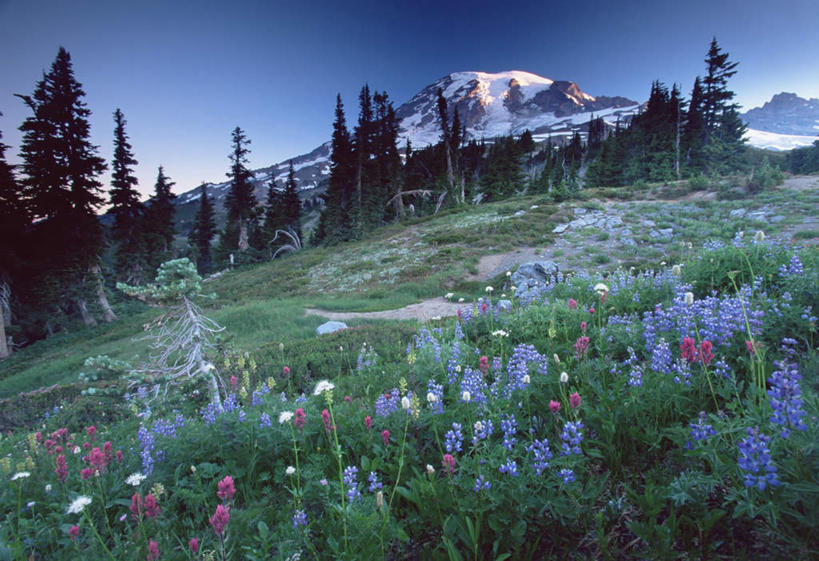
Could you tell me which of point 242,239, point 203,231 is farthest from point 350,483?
point 203,231

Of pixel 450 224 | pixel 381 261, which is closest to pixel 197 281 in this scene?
pixel 381 261

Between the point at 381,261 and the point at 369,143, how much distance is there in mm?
23193

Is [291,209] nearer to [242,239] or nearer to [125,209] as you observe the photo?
[242,239]

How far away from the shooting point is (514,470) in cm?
191

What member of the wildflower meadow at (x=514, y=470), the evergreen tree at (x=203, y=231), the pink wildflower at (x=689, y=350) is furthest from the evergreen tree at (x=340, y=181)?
the pink wildflower at (x=689, y=350)

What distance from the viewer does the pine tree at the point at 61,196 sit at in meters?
24.7

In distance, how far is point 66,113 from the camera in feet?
85.1

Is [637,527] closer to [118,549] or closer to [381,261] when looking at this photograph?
[118,549]

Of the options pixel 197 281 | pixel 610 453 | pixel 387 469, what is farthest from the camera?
pixel 197 281

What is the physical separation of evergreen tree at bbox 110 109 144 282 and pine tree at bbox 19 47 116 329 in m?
9.40

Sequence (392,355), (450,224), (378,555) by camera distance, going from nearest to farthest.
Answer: (378,555)
(392,355)
(450,224)

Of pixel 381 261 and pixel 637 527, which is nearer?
pixel 637 527

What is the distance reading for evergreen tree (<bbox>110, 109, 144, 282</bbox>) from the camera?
115 feet

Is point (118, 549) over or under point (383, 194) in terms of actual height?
under
